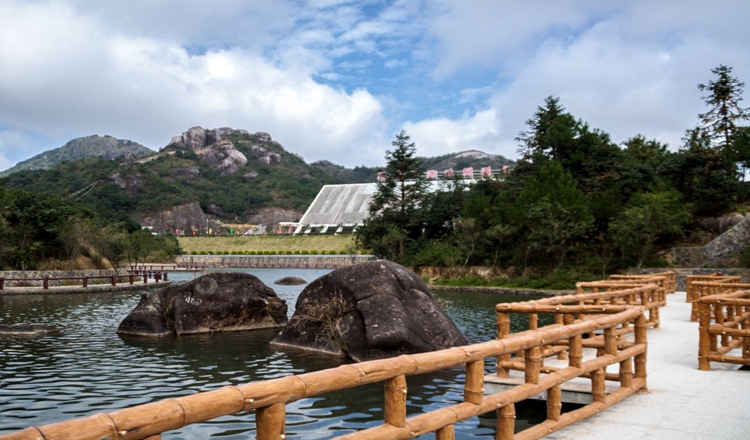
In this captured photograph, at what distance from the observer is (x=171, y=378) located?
37.9 ft

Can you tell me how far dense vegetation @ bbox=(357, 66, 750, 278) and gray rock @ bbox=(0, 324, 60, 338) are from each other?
1187 inches

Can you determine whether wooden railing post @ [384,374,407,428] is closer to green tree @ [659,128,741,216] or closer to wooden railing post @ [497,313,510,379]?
wooden railing post @ [497,313,510,379]

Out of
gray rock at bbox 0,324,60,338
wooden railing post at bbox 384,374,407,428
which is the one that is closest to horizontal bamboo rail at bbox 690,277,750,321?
wooden railing post at bbox 384,374,407,428

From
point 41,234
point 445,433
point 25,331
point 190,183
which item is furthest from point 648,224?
point 190,183

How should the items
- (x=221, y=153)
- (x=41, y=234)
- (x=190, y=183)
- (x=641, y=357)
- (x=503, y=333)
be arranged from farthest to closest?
(x=221, y=153)
(x=190, y=183)
(x=41, y=234)
(x=503, y=333)
(x=641, y=357)

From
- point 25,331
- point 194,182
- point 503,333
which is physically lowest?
point 25,331

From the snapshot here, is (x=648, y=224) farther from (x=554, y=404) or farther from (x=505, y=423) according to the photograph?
(x=505, y=423)

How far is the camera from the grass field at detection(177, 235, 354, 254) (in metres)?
85.9

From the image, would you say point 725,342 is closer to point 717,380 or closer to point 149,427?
point 717,380

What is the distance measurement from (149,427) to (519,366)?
5.85 meters

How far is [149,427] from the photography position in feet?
10.6

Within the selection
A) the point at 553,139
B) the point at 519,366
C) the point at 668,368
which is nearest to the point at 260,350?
the point at 519,366

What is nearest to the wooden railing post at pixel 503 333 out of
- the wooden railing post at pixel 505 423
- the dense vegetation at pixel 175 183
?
the wooden railing post at pixel 505 423

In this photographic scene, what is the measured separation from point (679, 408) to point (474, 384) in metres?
2.93
